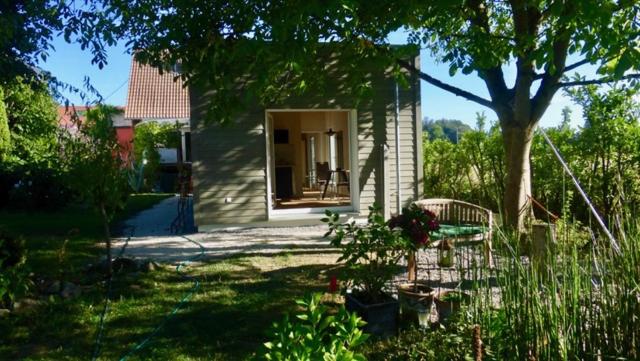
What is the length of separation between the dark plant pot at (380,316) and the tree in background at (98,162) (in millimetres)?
3003

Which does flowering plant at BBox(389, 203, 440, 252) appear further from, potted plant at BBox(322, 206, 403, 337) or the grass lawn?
the grass lawn

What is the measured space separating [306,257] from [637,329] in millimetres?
4680

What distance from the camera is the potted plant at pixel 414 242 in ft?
12.6

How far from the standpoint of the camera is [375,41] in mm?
5660

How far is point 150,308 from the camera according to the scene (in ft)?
14.5

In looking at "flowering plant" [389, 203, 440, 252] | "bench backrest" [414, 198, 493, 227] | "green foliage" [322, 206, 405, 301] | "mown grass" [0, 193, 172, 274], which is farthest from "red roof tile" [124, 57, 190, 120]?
"green foliage" [322, 206, 405, 301]

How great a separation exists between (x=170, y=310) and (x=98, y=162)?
1.86 m

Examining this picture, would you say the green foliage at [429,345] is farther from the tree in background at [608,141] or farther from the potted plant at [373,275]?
the tree in background at [608,141]

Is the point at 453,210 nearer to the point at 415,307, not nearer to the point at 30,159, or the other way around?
the point at 415,307

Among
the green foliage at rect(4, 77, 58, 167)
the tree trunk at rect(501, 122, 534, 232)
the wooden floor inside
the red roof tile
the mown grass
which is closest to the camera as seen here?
the mown grass

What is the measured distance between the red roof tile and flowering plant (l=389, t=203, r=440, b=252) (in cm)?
1691

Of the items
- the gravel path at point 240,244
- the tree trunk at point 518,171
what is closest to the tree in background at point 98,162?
the gravel path at point 240,244

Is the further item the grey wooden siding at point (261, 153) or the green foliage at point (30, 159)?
the green foliage at point (30, 159)

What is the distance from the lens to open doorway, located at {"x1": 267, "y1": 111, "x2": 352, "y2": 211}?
13.4 meters
